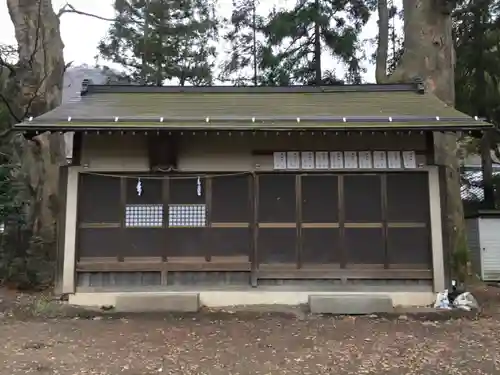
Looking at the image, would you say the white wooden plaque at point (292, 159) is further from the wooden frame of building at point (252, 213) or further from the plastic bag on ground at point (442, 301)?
the plastic bag on ground at point (442, 301)

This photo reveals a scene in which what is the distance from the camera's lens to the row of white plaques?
25.9 feet

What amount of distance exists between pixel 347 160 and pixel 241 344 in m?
3.48

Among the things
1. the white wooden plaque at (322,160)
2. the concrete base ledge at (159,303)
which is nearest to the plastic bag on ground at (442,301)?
the white wooden plaque at (322,160)

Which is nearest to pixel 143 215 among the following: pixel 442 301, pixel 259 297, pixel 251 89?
pixel 259 297

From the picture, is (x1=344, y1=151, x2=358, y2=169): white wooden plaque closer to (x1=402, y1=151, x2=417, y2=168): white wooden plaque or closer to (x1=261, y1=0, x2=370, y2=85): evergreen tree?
(x1=402, y1=151, x2=417, y2=168): white wooden plaque

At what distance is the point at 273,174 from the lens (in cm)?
789

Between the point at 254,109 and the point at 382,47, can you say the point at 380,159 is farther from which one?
the point at 382,47

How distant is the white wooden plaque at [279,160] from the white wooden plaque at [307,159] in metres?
0.29

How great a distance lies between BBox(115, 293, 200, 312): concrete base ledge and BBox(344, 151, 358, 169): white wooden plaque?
10.4 feet

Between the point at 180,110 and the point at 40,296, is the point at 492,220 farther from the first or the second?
the point at 40,296

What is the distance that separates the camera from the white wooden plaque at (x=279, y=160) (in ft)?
25.9

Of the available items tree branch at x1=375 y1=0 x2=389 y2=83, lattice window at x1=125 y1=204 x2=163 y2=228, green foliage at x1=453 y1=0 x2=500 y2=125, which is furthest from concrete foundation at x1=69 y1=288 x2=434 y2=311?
green foliage at x1=453 y1=0 x2=500 y2=125

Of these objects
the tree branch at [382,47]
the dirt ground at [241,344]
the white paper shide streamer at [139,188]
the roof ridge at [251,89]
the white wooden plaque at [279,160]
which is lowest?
the dirt ground at [241,344]

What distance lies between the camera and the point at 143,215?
779cm
